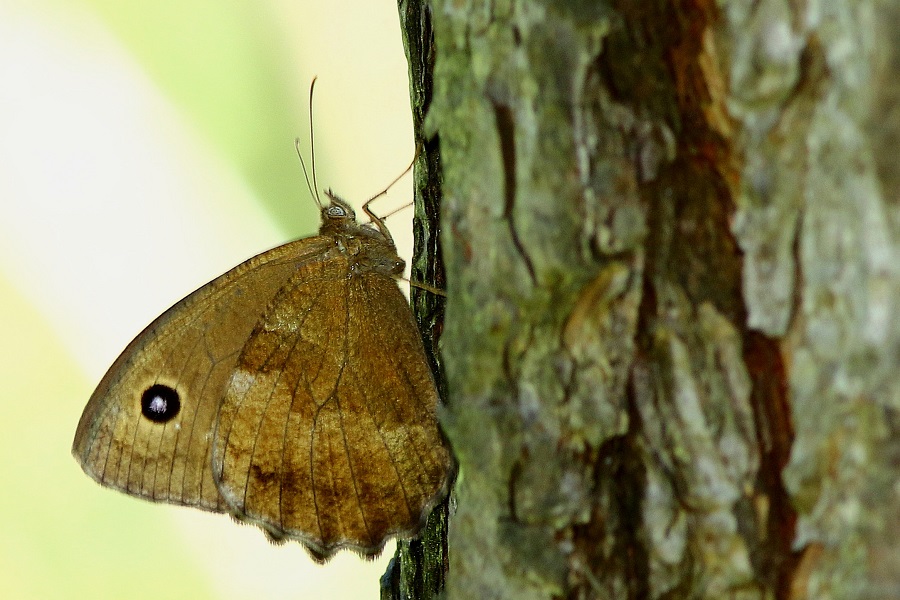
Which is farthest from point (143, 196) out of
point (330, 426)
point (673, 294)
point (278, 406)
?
point (673, 294)

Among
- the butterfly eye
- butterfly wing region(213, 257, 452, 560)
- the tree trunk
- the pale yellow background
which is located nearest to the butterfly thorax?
the butterfly eye

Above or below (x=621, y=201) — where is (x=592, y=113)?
above

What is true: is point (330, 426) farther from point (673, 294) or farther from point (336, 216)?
point (673, 294)

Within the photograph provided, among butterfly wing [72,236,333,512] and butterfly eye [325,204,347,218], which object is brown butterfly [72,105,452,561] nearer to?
butterfly wing [72,236,333,512]

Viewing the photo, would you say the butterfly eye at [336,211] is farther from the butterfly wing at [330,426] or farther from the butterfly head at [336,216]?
the butterfly wing at [330,426]

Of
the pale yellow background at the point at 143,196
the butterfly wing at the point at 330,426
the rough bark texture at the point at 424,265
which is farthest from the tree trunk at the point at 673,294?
the pale yellow background at the point at 143,196

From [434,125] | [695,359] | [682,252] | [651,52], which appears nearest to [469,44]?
[434,125]

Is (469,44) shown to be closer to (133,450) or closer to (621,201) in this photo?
(621,201)
